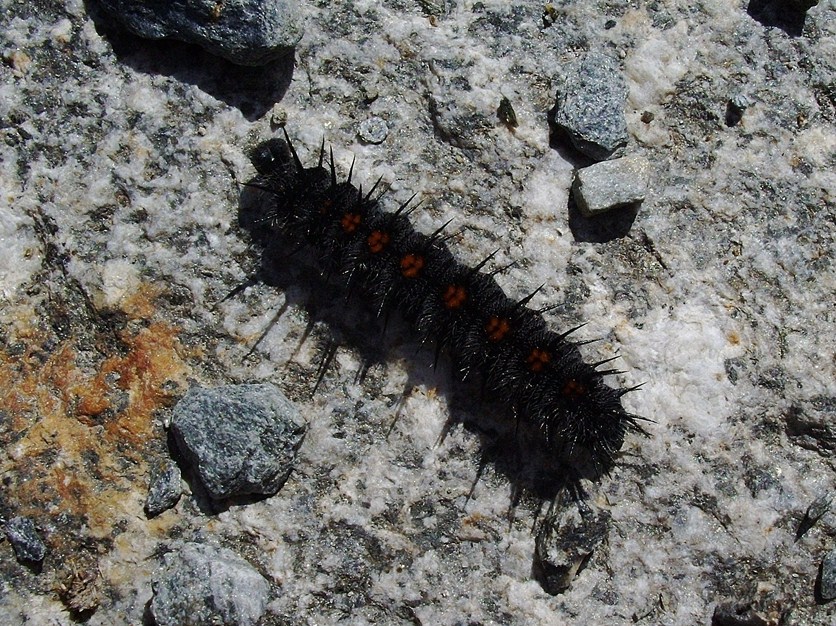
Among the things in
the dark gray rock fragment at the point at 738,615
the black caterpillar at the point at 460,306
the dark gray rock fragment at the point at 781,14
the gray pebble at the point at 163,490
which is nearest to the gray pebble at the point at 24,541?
the gray pebble at the point at 163,490

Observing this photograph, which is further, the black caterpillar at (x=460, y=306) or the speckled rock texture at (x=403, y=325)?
the speckled rock texture at (x=403, y=325)

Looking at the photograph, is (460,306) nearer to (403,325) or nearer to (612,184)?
(403,325)

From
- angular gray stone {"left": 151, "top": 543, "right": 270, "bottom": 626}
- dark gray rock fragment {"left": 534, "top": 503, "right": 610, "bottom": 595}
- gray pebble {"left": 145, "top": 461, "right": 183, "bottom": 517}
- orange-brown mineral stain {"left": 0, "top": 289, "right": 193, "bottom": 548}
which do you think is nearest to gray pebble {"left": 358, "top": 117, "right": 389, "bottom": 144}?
orange-brown mineral stain {"left": 0, "top": 289, "right": 193, "bottom": 548}

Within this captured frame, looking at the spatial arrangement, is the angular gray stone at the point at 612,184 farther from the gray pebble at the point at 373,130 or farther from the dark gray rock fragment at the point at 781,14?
the dark gray rock fragment at the point at 781,14

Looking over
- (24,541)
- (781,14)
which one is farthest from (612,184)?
(24,541)

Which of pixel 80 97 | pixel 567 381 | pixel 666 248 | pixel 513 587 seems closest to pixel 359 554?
pixel 513 587

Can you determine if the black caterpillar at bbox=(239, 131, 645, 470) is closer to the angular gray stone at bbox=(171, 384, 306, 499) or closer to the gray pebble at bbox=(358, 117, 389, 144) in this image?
the gray pebble at bbox=(358, 117, 389, 144)
